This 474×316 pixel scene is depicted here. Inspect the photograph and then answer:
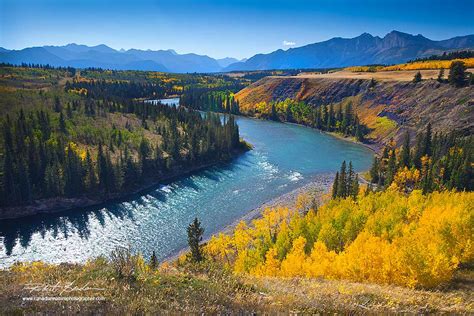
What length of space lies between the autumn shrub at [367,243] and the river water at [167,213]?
16046 millimetres

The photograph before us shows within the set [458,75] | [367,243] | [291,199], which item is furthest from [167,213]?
[458,75]

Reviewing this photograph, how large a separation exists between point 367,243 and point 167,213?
63.5 m

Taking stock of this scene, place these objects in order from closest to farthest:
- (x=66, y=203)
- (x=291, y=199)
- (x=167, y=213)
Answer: (x=167, y=213), (x=66, y=203), (x=291, y=199)

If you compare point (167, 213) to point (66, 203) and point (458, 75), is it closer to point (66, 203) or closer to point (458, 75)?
point (66, 203)

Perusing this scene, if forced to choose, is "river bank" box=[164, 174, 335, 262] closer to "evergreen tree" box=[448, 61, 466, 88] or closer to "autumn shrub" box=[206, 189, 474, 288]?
"autumn shrub" box=[206, 189, 474, 288]

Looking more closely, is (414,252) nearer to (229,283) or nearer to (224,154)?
(229,283)

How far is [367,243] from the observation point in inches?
1900

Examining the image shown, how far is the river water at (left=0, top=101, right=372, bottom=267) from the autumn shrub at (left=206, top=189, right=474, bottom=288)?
16046 mm

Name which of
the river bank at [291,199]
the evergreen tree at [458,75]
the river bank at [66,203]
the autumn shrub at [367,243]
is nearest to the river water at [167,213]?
the river bank at [291,199]

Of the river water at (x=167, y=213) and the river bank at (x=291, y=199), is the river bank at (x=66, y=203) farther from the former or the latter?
the river bank at (x=291, y=199)

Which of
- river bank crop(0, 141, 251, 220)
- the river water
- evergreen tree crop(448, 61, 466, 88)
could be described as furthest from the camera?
evergreen tree crop(448, 61, 466, 88)

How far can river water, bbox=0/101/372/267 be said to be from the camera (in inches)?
3068

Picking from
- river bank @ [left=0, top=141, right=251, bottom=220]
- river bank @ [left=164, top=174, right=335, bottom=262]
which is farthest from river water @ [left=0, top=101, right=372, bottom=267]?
river bank @ [left=0, top=141, right=251, bottom=220]

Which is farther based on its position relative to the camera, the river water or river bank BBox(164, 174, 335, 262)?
river bank BBox(164, 174, 335, 262)
